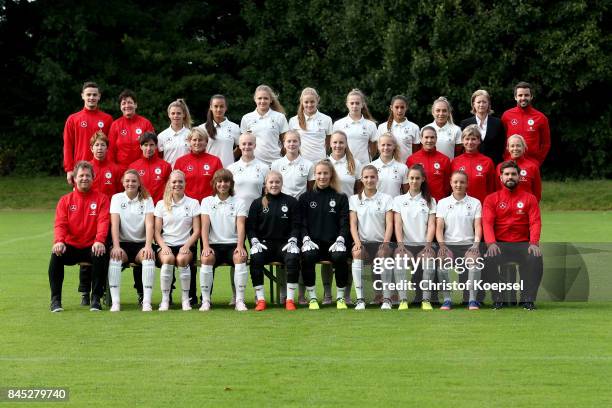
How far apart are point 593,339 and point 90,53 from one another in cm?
2637

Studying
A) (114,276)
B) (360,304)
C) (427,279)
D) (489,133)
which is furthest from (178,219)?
(489,133)

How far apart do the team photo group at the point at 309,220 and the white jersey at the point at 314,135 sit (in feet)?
1.16

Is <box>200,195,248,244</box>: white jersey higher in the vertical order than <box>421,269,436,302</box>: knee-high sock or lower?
higher

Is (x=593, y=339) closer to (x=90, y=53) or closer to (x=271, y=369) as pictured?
(x=271, y=369)

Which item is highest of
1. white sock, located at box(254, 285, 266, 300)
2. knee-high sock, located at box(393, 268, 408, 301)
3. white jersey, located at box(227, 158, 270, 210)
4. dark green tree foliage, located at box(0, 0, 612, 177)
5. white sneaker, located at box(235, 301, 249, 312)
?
dark green tree foliage, located at box(0, 0, 612, 177)

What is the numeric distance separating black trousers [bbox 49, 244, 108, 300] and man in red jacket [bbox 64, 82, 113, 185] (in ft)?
4.93

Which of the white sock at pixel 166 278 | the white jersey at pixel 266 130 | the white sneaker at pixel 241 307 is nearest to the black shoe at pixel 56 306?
the white sock at pixel 166 278

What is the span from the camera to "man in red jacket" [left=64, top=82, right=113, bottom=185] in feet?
40.4

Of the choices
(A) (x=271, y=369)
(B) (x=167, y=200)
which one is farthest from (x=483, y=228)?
(A) (x=271, y=369)

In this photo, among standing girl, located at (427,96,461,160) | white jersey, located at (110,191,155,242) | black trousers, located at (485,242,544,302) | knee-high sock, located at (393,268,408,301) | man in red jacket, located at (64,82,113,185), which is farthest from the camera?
man in red jacket, located at (64,82,113,185)

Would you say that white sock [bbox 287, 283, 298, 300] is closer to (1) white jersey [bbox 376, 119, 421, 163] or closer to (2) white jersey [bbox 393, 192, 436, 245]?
(2) white jersey [bbox 393, 192, 436, 245]

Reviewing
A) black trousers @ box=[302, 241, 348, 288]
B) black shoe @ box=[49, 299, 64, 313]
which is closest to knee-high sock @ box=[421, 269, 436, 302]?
black trousers @ box=[302, 241, 348, 288]

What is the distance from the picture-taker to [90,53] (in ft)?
110

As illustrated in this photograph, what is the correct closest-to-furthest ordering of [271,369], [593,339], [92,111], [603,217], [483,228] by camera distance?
[271,369], [593,339], [483,228], [92,111], [603,217]
